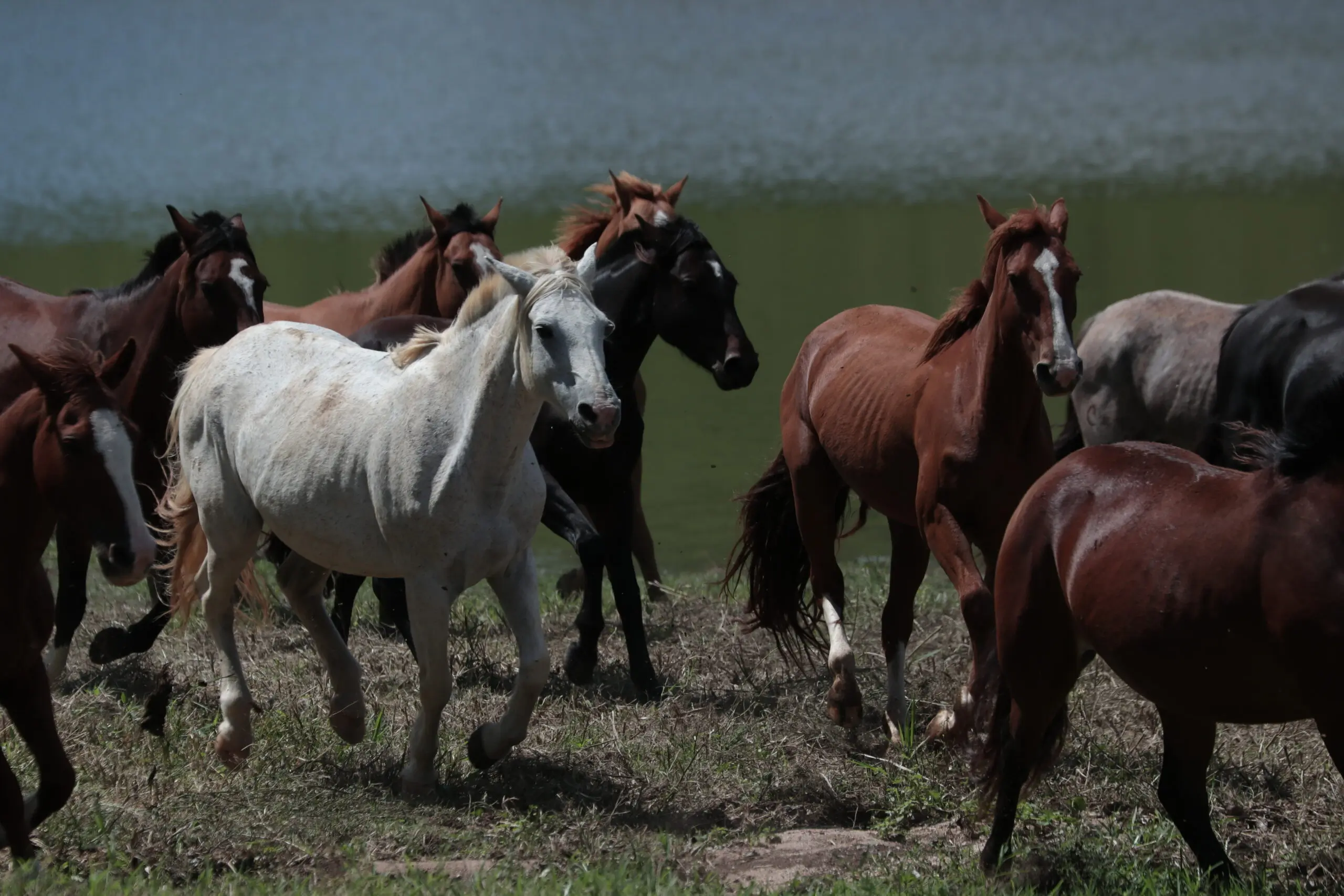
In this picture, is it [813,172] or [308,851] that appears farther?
[813,172]

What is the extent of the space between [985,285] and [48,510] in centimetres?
338

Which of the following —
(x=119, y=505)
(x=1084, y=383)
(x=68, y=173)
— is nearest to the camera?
(x=119, y=505)

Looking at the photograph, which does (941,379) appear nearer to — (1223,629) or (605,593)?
(1223,629)

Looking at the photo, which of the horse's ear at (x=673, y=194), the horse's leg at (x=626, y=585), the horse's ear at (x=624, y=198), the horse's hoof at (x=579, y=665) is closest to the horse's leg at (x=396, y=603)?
the horse's hoof at (x=579, y=665)

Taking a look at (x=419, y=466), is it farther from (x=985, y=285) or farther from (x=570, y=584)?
(x=570, y=584)

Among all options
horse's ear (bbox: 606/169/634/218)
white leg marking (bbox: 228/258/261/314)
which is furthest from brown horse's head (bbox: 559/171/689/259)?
white leg marking (bbox: 228/258/261/314)

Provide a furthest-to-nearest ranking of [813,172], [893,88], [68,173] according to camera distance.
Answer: [893,88], [68,173], [813,172]

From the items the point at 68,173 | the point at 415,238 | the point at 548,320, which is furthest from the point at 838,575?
the point at 68,173

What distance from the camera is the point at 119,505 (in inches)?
180

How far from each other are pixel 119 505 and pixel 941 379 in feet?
10.0

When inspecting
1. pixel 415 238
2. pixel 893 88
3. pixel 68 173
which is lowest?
pixel 68 173

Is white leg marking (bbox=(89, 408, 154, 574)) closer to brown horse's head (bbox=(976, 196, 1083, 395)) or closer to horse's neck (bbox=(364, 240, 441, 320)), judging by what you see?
brown horse's head (bbox=(976, 196, 1083, 395))

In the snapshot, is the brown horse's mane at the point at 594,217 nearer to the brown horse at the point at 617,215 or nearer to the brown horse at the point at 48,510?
the brown horse at the point at 617,215

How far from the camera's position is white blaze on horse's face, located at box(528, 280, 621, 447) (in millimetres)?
4988
